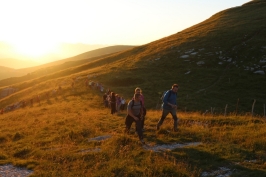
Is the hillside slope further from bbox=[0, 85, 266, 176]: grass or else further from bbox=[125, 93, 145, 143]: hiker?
bbox=[125, 93, 145, 143]: hiker

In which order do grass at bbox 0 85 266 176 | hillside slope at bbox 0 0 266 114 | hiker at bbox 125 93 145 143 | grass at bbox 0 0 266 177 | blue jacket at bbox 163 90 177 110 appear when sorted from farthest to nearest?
1. hillside slope at bbox 0 0 266 114
2. blue jacket at bbox 163 90 177 110
3. hiker at bbox 125 93 145 143
4. grass at bbox 0 0 266 177
5. grass at bbox 0 85 266 176

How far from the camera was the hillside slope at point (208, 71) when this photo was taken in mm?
41594

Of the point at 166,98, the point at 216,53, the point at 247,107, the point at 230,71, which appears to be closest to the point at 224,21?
the point at 216,53

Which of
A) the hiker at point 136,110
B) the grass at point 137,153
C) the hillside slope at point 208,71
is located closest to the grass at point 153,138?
the grass at point 137,153

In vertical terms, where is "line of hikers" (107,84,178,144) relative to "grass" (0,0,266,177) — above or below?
above

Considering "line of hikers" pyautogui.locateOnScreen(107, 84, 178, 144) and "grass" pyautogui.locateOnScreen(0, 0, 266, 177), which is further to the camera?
"line of hikers" pyautogui.locateOnScreen(107, 84, 178, 144)

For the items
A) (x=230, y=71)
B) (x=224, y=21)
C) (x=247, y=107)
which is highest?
(x=224, y=21)

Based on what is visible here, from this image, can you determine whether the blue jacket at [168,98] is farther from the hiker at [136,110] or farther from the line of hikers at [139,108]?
the hiker at [136,110]

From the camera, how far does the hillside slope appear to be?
4159cm

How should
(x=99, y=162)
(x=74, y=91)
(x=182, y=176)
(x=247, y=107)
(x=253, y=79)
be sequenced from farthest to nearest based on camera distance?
(x=74, y=91) → (x=253, y=79) → (x=247, y=107) → (x=99, y=162) → (x=182, y=176)

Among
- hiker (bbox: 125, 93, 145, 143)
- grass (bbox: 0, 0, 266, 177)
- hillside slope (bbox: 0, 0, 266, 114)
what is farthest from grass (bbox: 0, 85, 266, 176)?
hillside slope (bbox: 0, 0, 266, 114)

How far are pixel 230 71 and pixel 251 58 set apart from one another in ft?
23.5

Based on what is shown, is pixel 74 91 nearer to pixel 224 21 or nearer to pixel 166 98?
pixel 166 98

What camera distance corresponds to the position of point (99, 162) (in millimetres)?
11727
